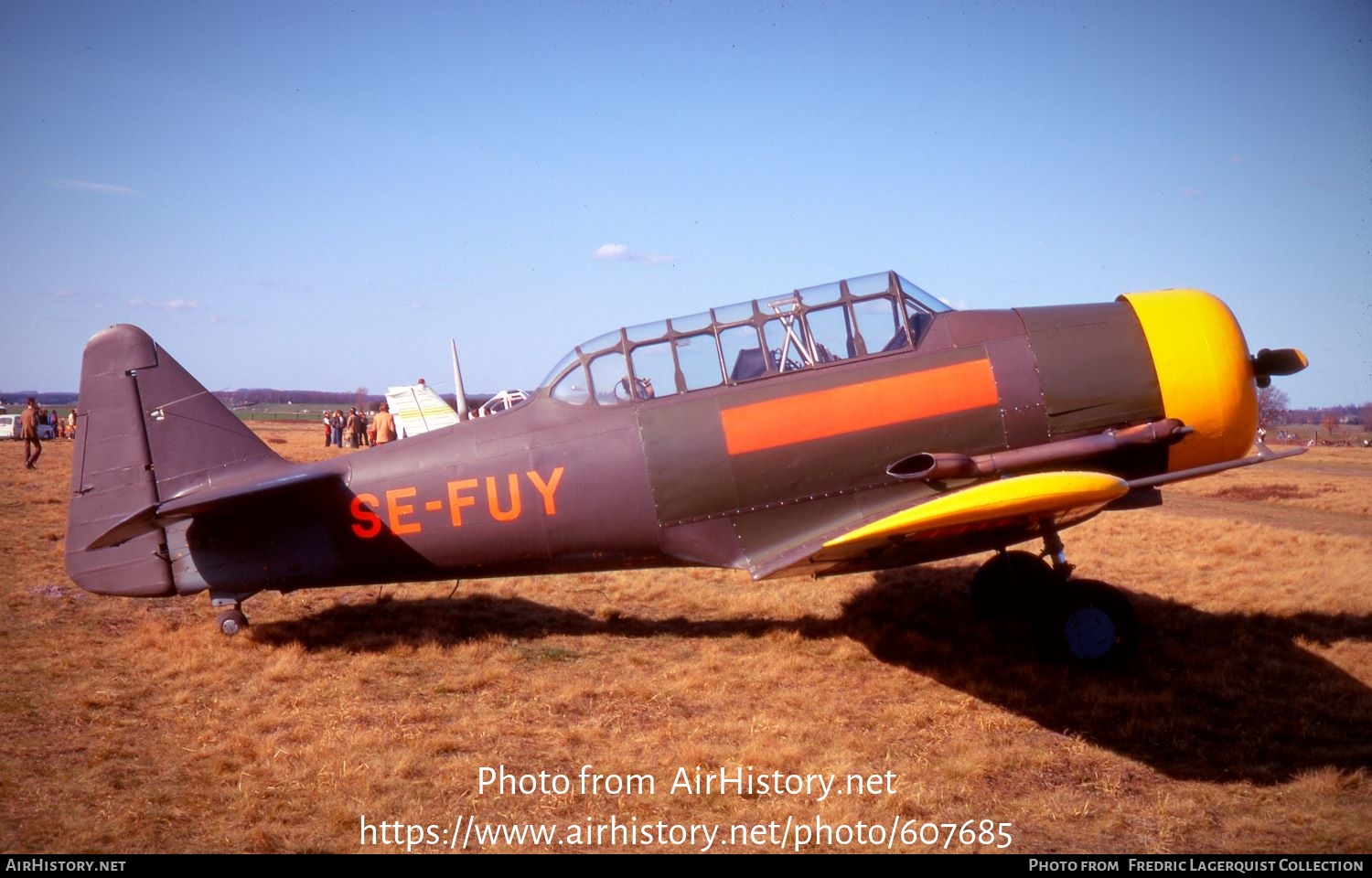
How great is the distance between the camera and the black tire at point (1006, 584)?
7027mm

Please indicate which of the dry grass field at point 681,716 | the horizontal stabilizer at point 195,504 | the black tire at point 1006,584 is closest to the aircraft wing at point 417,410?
the dry grass field at point 681,716

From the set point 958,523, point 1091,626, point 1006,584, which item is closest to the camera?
point 958,523

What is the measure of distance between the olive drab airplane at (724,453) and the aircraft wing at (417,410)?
13.3 meters

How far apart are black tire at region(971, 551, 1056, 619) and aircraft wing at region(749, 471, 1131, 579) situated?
91cm

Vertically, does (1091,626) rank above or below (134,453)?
below

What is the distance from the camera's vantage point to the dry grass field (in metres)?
3.97

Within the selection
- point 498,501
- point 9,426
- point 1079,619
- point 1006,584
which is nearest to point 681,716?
point 498,501

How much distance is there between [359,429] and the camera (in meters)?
28.6

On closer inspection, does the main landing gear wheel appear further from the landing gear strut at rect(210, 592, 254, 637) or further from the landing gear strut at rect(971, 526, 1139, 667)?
the landing gear strut at rect(971, 526, 1139, 667)

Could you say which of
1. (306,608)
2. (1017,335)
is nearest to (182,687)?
(306,608)

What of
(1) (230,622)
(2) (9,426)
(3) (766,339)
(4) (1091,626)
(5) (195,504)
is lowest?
(4) (1091,626)

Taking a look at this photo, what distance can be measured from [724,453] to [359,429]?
25430 millimetres

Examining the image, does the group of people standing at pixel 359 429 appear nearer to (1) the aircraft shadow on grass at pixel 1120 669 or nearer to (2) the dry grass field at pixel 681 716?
(1) the aircraft shadow on grass at pixel 1120 669

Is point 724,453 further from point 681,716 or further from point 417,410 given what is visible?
point 417,410
